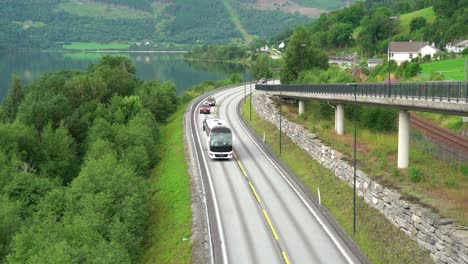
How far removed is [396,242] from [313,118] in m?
40.4

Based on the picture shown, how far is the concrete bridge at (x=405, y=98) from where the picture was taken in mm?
35219

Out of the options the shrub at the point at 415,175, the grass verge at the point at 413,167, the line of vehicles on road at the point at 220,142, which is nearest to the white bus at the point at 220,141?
the line of vehicles on road at the point at 220,142

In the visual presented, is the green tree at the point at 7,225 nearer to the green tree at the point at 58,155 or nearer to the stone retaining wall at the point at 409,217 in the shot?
the green tree at the point at 58,155

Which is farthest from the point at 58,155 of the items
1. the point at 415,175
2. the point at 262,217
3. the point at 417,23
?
the point at 417,23

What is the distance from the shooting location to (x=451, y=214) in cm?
3212

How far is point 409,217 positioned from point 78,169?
56041 millimetres

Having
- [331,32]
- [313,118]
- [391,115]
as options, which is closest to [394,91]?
[391,115]

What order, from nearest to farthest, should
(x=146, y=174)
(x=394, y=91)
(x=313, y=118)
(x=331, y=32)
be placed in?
(x=394, y=91), (x=146, y=174), (x=313, y=118), (x=331, y=32)

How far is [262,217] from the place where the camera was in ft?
140

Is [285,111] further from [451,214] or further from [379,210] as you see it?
[451,214]

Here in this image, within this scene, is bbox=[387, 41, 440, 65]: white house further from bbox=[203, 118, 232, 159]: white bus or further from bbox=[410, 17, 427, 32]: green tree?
bbox=[203, 118, 232, 159]: white bus

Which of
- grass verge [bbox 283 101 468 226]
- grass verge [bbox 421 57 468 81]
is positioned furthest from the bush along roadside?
grass verge [bbox 421 57 468 81]

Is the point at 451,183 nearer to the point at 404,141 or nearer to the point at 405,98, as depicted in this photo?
the point at 404,141

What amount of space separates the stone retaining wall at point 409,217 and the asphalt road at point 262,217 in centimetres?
395
